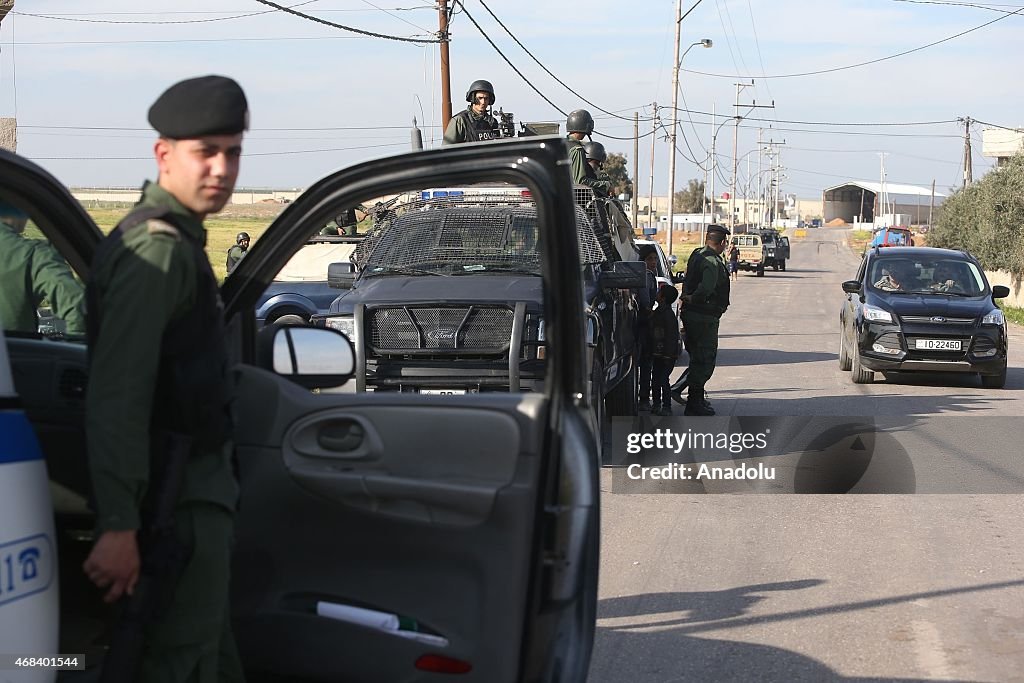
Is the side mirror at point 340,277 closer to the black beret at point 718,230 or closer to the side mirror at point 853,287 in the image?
the black beret at point 718,230

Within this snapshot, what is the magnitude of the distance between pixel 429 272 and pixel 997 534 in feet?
13.5

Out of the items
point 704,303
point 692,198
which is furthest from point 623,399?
point 692,198

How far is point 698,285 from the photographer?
11.6 m

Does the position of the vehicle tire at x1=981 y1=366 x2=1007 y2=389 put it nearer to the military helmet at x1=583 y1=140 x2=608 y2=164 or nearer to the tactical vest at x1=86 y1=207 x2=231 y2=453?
the military helmet at x1=583 y1=140 x2=608 y2=164

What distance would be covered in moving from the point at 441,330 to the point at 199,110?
218 inches

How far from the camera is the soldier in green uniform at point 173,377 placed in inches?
98.4

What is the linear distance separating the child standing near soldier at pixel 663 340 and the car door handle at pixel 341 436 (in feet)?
27.4

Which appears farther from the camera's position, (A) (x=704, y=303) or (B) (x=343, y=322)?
(A) (x=704, y=303)

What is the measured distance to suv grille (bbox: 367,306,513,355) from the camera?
26.5 ft

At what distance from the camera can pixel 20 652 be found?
2.34 metres

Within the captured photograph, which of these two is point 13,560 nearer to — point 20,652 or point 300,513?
point 20,652

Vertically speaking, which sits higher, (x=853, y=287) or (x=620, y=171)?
(x=620, y=171)

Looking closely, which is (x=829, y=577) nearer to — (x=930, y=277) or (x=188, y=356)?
(x=188, y=356)

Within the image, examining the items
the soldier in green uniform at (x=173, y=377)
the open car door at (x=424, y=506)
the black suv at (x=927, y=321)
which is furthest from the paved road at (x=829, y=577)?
the black suv at (x=927, y=321)
